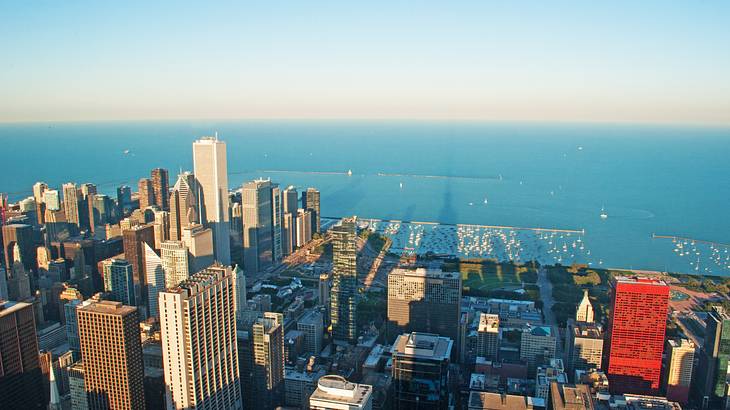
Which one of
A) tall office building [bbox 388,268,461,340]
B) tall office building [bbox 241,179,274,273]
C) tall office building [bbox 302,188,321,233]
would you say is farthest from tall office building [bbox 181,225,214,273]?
tall office building [bbox 302,188,321,233]

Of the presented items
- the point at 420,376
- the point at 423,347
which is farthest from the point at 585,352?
the point at 420,376

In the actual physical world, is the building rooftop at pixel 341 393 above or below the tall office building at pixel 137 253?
above


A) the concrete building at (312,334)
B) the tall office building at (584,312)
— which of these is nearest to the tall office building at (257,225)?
the concrete building at (312,334)

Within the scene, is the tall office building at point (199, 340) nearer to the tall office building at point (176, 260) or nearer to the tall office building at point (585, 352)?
the tall office building at point (176, 260)

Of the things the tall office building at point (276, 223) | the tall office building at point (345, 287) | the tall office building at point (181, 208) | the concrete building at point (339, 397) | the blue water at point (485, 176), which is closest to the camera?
the concrete building at point (339, 397)

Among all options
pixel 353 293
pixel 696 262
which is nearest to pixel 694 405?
pixel 353 293

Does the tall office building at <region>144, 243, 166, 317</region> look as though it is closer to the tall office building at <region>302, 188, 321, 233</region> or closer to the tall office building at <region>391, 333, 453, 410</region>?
the tall office building at <region>391, 333, 453, 410</region>

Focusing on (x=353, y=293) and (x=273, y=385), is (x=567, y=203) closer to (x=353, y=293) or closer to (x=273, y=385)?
(x=353, y=293)
